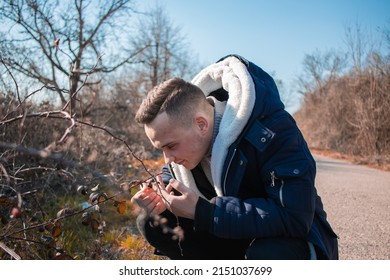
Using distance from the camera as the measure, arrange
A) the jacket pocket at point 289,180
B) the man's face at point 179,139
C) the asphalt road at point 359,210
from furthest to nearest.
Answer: the asphalt road at point 359,210 → the man's face at point 179,139 → the jacket pocket at point 289,180

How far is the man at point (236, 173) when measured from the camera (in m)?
1.51

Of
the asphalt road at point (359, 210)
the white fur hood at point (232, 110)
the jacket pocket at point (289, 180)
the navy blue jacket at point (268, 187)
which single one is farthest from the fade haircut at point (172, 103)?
the asphalt road at point (359, 210)

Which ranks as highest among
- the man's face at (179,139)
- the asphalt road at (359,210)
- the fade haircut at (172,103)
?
the fade haircut at (172,103)

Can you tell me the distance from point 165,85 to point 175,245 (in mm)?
842

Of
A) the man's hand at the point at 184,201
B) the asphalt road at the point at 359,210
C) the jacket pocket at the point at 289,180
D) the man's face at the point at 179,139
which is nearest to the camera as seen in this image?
the jacket pocket at the point at 289,180

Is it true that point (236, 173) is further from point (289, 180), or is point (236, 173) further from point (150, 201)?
point (150, 201)

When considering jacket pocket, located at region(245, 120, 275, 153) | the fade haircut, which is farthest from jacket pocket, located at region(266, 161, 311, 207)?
the fade haircut

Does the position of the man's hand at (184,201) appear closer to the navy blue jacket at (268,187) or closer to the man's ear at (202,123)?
the navy blue jacket at (268,187)

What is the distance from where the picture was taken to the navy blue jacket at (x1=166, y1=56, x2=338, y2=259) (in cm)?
149

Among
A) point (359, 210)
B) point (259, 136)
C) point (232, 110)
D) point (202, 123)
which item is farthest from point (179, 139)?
point (359, 210)

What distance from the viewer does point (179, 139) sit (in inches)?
68.0

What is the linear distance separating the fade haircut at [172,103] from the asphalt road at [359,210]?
150 centimetres
